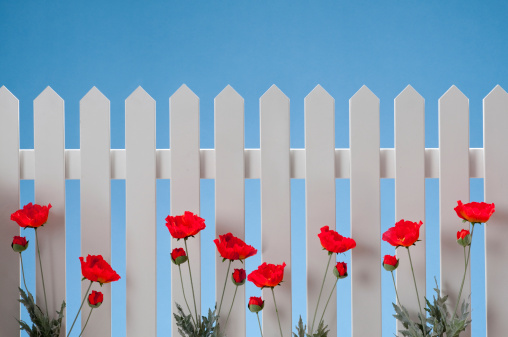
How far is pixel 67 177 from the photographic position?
2.39 m

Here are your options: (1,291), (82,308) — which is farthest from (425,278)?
(1,291)

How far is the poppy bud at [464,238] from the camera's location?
7.00ft

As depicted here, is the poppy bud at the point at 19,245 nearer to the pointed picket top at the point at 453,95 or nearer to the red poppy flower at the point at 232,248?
the red poppy flower at the point at 232,248

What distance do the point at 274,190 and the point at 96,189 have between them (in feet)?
2.59

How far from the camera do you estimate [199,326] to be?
2.21 meters

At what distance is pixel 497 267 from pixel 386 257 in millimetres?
587

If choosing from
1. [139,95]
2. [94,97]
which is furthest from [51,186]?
[139,95]

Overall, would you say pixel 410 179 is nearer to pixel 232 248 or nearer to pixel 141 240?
pixel 232 248

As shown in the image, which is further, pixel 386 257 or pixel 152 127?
pixel 152 127

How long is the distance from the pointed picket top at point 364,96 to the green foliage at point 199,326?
3.57 feet

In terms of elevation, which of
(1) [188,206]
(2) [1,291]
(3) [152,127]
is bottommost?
(2) [1,291]

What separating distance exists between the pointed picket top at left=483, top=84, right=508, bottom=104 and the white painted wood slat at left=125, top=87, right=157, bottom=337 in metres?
1.50

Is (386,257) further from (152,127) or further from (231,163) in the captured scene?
(152,127)

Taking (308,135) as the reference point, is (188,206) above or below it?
below
